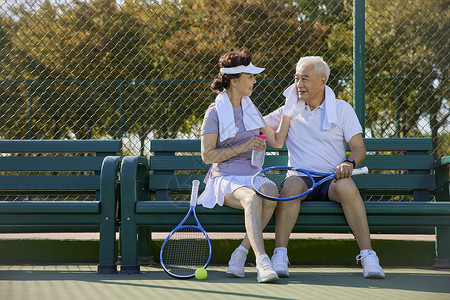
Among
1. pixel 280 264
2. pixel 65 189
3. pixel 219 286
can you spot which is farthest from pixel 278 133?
pixel 65 189

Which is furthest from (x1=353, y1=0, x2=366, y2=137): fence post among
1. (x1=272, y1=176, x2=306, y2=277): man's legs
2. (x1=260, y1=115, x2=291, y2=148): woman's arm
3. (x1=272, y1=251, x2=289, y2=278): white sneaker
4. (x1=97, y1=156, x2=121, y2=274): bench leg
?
(x1=97, y1=156, x2=121, y2=274): bench leg

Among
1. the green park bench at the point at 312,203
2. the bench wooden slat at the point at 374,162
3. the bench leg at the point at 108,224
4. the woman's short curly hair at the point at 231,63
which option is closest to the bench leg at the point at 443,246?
the green park bench at the point at 312,203

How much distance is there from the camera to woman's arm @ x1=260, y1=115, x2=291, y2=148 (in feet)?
11.5

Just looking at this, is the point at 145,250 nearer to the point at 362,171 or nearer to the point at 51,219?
the point at 51,219

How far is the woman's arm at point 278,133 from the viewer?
3514 mm

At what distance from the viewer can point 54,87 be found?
9875mm

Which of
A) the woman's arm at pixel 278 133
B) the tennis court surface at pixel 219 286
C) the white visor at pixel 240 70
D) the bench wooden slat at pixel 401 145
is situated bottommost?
the tennis court surface at pixel 219 286

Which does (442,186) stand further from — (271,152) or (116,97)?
(116,97)

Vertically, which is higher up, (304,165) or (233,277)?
(304,165)

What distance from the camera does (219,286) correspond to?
2857mm

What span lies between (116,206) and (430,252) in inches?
78.8

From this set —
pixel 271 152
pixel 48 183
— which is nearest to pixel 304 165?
pixel 271 152

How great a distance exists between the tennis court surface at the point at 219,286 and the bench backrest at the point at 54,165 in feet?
1.59

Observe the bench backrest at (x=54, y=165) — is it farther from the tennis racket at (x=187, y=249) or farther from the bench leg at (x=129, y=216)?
the tennis racket at (x=187, y=249)
